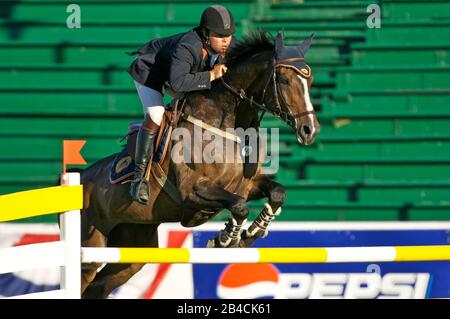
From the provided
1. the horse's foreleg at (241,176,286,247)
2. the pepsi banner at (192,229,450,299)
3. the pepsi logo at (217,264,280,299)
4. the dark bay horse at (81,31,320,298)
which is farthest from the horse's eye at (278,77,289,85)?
the pepsi logo at (217,264,280,299)

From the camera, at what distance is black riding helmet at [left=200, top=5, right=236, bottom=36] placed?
17.8 feet

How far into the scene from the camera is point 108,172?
6070mm

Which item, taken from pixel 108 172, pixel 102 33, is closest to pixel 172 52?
pixel 108 172

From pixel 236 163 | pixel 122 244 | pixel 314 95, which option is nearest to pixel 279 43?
pixel 236 163

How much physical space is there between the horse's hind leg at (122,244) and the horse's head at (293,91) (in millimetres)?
1384

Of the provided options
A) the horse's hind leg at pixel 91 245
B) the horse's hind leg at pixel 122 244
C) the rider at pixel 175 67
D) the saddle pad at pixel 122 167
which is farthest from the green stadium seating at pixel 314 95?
the rider at pixel 175 67

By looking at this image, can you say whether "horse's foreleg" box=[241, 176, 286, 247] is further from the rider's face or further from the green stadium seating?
the green stadium seating

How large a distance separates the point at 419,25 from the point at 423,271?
112 inches

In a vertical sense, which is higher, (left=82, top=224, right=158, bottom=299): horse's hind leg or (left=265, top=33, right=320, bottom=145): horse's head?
(left=265, top=33, right=320, bottom=145): horse's head

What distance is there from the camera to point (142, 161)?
223 inches

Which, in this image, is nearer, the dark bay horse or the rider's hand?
the dark bay horse

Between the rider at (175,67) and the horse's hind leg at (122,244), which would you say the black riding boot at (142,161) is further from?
the horse's hind leg at (122,244)

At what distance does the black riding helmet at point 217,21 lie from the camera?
5.43m
